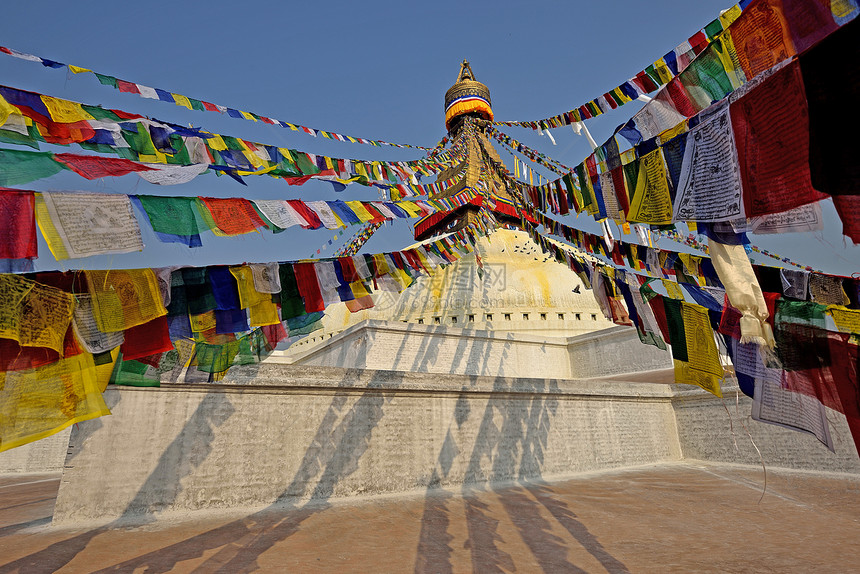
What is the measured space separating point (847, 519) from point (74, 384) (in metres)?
8.64

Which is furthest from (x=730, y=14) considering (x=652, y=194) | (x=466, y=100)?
(x=466, y=100)

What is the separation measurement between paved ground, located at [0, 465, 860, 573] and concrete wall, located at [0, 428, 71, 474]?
16.5ft

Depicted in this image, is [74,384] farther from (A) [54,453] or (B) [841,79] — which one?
(A) [54,453]

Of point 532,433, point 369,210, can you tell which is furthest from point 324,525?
point 532,433

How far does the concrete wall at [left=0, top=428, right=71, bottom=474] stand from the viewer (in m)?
11.7

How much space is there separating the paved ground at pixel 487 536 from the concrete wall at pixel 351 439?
48 centimetres

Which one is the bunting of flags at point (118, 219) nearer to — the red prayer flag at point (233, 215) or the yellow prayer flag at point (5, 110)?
the red prayer flag at point (233, 215)

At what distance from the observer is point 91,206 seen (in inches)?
126

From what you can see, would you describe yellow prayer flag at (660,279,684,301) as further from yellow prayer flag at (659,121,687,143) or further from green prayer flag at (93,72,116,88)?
green prayer flag at (93,72,116,88)

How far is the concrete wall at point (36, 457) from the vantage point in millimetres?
Answer: 11656

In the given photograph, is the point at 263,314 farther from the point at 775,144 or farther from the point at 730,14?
the point at 730,14

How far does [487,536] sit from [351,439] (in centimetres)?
283

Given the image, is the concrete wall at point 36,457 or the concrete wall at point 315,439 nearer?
the concrete wall at point 315,439

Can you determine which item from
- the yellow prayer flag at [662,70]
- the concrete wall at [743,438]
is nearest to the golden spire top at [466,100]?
the concrete wall at [743,438]
